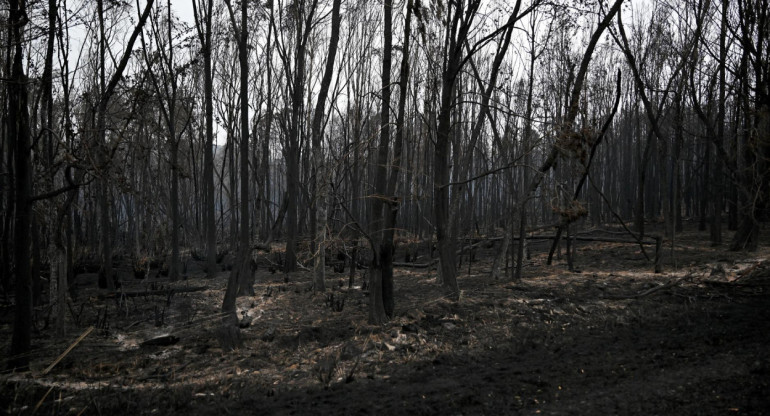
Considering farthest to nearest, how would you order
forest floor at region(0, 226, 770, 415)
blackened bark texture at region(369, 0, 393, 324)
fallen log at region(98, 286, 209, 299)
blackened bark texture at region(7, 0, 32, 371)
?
1. fallen log at region(98, 286, 209, 299)
2. blackened bark texture at region(369, 0, 393, 324)
3. blackened bark texture at region(7, 0, 32, 371)
4. forest floor at region(0, 226, 770, 415)

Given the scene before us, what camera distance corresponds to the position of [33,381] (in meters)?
4.65

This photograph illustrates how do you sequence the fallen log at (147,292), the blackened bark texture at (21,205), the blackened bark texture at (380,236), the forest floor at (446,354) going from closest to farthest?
the forest floor at (446,354) < the blackened bark texture at (21,205) < the blackened bark texture at (380,236) < the fallen log at (147,292)

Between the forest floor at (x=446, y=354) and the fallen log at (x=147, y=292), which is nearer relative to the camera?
the forest floor at (x=446, y=354)

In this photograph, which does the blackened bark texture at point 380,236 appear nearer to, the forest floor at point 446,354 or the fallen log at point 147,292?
the forest floor at point 446,354

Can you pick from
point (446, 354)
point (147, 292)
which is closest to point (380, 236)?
point (446, 354)

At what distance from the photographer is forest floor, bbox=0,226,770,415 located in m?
3.92

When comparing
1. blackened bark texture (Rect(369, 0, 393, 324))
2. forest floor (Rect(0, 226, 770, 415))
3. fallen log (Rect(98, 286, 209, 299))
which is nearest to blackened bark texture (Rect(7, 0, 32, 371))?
forest floor (Rect(0, 226, 770, 415))

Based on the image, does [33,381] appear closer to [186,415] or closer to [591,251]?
[186,415]

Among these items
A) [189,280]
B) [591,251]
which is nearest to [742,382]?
[591,251]

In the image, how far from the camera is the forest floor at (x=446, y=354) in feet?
12.9

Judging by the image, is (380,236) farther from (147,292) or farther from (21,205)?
(147,292)

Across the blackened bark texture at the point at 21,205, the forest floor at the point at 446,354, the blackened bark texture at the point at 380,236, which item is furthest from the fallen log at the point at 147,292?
the blackened bark texture at the point at 380,236

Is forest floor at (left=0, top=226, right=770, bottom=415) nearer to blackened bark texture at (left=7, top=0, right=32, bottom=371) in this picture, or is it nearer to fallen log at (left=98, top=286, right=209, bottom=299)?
fallen log at (left=98, top=286, right=209, bottom=299)

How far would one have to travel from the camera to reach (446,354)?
17.5ft
